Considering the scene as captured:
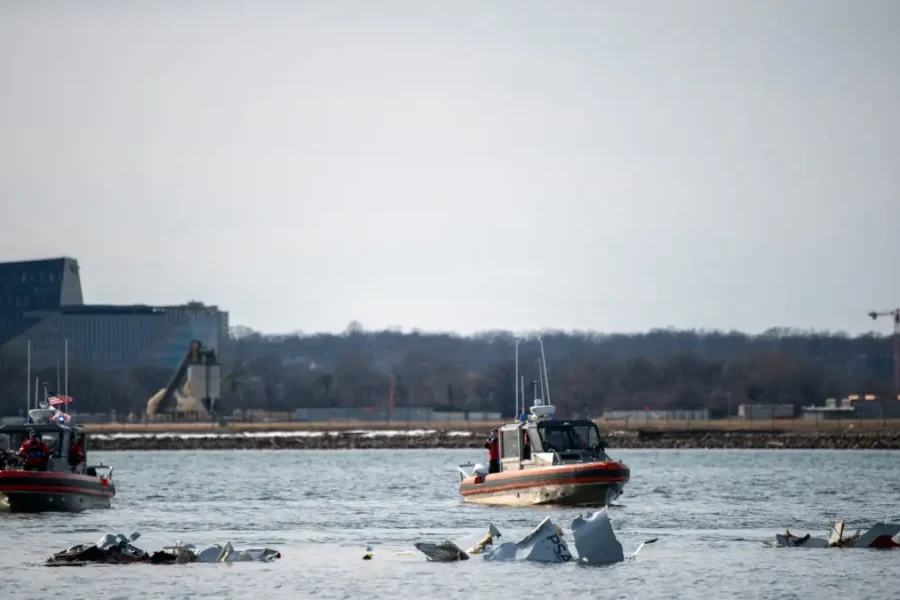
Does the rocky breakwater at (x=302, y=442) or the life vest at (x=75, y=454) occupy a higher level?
the rocky breakwater at (x=302, y=442)

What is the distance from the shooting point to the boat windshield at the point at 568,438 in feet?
180

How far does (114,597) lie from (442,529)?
15850 millimetres

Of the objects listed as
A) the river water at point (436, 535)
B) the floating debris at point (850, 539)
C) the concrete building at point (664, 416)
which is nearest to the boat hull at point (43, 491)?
the river water at point (436, 535)

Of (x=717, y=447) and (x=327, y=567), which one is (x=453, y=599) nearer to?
(x=327, y=567)

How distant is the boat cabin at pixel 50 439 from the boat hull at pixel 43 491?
92cm

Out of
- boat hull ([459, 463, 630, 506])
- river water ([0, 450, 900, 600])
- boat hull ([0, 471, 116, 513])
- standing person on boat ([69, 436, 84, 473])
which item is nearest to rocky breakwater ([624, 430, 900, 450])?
river water ([0, 450, 900, 600])

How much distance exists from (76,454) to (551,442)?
16039 mm

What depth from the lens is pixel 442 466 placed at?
10056cm

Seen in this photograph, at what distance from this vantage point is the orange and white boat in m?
52.1

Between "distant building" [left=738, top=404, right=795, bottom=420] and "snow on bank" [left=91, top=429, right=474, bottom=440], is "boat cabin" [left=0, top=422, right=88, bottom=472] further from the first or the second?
"distant building" [left=738, top=404, right=795, bottom=420]

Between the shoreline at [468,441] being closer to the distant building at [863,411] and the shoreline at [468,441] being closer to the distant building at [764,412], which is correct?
the distant building at [863,411]

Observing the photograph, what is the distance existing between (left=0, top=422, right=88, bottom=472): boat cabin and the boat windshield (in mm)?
15807

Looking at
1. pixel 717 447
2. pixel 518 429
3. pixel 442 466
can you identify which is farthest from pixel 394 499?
pixel 717 447

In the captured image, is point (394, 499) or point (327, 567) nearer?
point (327, 567)
